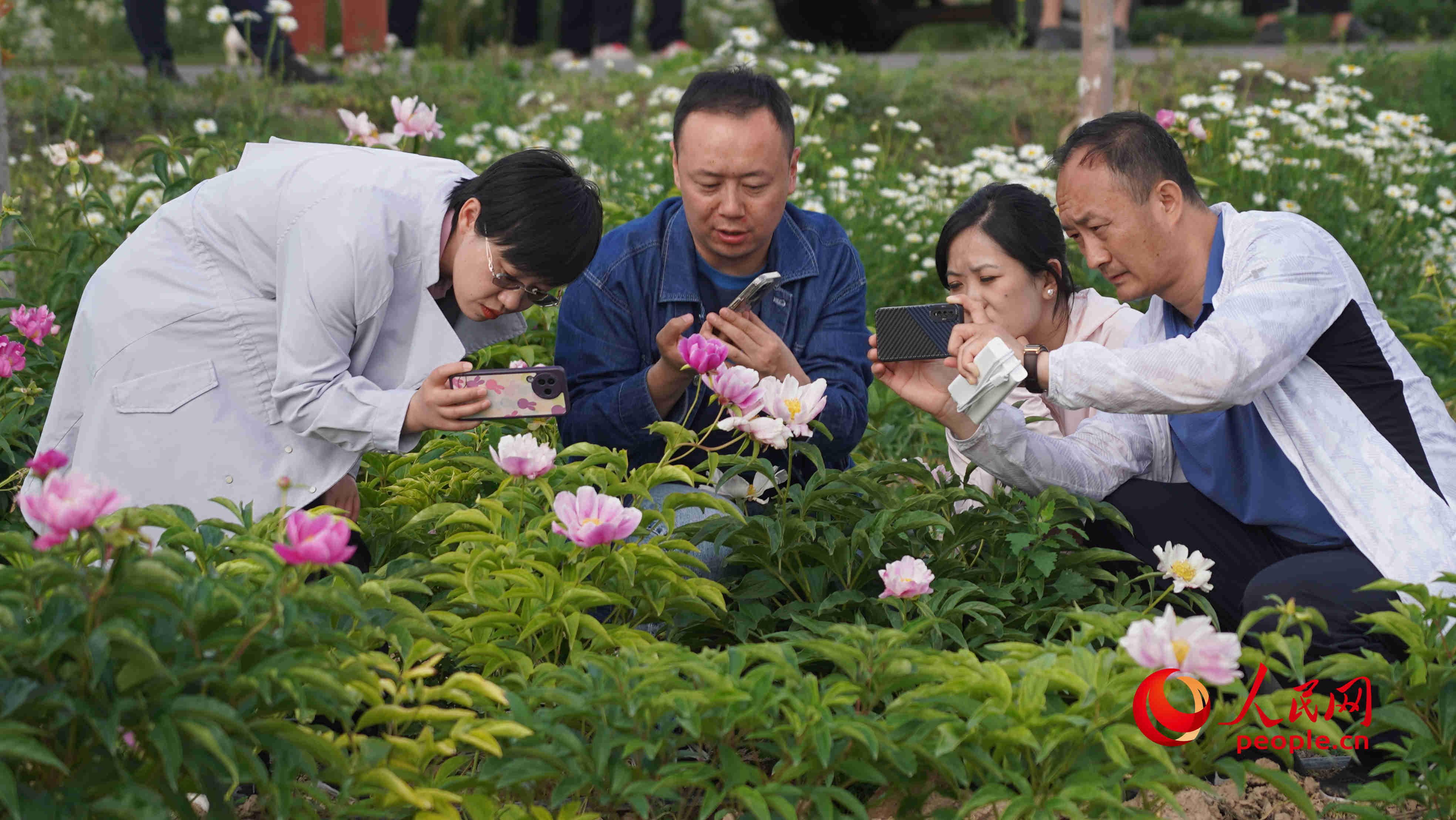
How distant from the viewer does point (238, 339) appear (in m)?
2.54

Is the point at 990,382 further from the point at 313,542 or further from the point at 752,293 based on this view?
the point at 313,542

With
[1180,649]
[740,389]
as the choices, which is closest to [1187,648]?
[1180,649]

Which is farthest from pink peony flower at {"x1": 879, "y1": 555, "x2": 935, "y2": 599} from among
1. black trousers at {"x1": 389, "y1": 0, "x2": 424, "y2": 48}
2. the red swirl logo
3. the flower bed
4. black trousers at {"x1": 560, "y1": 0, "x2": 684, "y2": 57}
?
black trousers at {"x1": 389, "y1": 0, "x2": 424, "y2": 48}

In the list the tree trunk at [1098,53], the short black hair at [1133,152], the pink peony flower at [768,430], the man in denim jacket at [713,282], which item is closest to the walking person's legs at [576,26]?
the tree trunk at [1098,53]

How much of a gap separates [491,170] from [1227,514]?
1551mm

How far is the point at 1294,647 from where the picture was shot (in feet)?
6.08

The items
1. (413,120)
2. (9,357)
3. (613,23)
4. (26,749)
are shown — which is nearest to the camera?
(26,749)

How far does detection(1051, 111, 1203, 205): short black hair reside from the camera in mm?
2594

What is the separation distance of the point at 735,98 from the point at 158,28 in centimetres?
499

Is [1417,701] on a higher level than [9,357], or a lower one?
lower

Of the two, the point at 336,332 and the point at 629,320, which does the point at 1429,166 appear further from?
the point at 336,332

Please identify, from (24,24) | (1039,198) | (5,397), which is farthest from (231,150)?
(24,24)

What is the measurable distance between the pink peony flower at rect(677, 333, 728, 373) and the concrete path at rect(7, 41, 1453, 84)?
5.32 m

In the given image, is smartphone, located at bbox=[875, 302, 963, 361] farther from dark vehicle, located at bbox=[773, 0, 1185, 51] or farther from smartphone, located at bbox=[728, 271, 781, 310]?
dark vehicle, located at bbox=[773, 0, 1185, 51]
